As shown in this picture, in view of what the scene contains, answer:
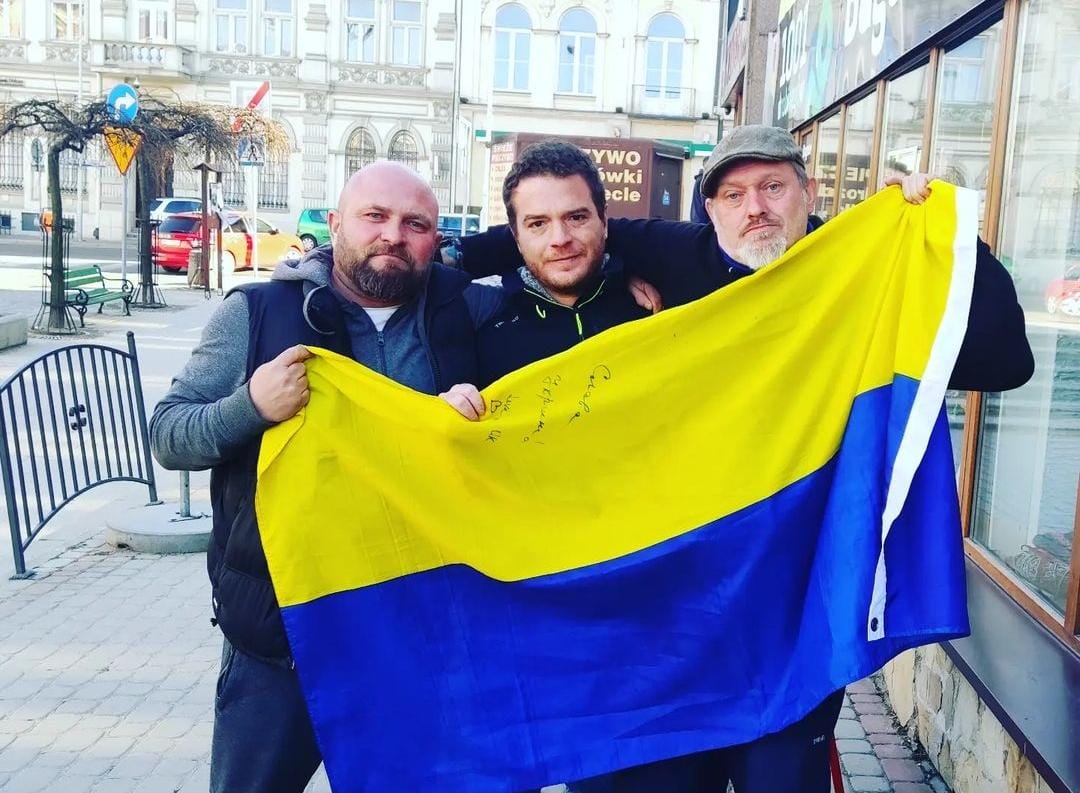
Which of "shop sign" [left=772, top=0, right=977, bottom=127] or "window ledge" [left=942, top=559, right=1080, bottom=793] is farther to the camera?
"shop sign" [left=772, top=0, right=977, bottom=127]

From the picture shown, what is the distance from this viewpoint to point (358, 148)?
46.1 meters

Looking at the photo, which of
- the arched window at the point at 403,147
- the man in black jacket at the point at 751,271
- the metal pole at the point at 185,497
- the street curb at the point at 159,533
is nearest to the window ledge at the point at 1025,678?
the man in black jacket at the point at 751,271

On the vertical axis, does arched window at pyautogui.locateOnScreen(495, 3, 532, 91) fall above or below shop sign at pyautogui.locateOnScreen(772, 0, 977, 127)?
above

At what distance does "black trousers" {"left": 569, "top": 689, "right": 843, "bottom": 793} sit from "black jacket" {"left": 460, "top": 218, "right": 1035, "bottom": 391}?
2.91 ft

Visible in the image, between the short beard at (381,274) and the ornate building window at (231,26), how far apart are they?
46940 mm

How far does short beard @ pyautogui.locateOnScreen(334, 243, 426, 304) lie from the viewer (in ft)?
9.66

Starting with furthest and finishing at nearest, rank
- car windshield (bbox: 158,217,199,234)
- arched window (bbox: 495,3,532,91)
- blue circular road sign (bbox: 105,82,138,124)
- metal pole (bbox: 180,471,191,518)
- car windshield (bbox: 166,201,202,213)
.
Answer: arched window (bbox: 495,3,532,91) → car windshield (bbox: 166,201,202,213) → car windshield (bbox: 158,217,199,234) → blue circular road sign (bbox: 105,82,138,124) → metal pole (bbox: 180,471,191,518)

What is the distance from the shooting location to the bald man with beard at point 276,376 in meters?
2.79

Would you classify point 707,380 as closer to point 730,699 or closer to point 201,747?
point 730,699

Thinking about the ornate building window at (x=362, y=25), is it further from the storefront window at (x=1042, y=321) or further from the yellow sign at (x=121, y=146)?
the storefront window at (x=1042, y=321)

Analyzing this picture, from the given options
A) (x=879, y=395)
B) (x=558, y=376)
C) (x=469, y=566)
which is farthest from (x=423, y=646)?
(x=879, y=395)

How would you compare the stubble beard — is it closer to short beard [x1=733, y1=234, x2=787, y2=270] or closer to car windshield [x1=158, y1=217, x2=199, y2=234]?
short beard [x1=733, y1=234, x2=787, y2=270]

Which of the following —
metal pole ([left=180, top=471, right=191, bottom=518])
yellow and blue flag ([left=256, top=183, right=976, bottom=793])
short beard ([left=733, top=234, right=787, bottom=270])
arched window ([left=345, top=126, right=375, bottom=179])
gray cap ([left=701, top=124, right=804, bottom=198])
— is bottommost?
metal pole ([left=180, top=471, right=191, bottom=518])

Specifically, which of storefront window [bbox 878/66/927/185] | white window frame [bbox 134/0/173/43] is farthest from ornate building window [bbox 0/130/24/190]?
storefront window [bbox 878/66/927/185]
